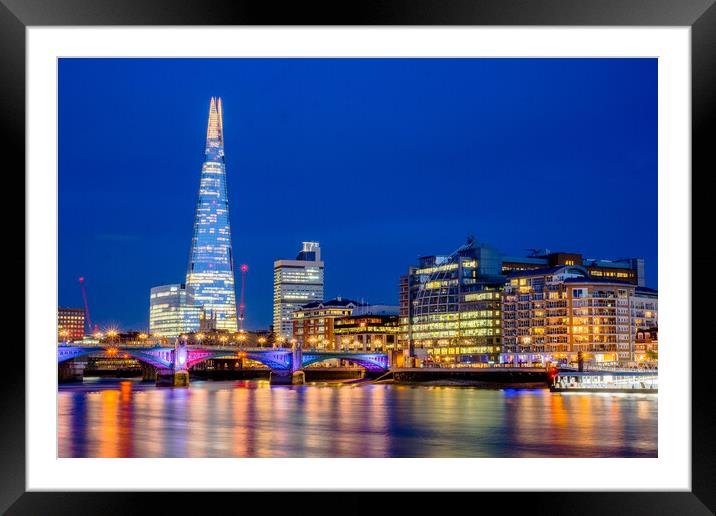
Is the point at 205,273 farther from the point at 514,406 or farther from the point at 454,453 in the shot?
the point at 454,453

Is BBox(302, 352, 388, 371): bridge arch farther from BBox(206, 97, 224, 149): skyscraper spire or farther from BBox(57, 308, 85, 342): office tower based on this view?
BBox(206, 97, 224, 149): skyscraper spire

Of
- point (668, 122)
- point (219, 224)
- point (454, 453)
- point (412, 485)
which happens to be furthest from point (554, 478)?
point (219, 224)

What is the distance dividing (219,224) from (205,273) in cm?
389

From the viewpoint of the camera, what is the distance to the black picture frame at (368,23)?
3.19 metres

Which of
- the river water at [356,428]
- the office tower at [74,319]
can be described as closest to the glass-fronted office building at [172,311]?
Result: the office tower at [74,319]

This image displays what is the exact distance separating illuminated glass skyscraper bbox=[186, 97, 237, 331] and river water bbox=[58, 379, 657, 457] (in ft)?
153

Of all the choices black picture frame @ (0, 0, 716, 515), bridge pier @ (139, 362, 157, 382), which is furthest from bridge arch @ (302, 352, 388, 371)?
black picture frame @ (0, 0, 716, 515)

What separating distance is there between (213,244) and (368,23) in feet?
218

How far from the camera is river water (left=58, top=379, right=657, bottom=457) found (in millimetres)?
11125

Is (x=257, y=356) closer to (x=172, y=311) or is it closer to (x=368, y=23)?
(x=368, y=23)

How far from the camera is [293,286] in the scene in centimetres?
7725

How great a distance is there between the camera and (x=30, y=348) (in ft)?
11.0

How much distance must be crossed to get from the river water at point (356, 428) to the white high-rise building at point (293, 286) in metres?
54.3

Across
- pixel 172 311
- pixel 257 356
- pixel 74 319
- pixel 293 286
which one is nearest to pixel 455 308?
pixel 257 356
